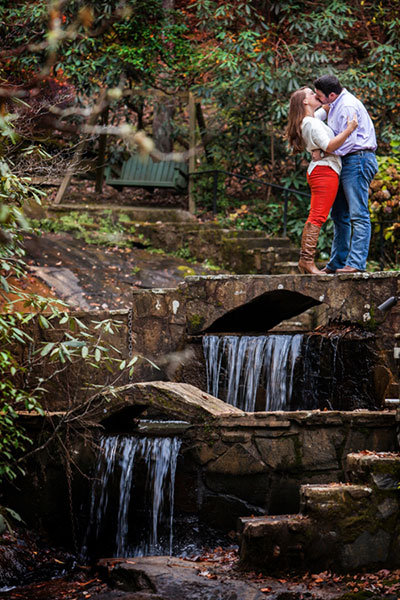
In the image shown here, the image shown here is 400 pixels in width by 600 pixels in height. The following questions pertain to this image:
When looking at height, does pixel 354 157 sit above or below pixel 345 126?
below

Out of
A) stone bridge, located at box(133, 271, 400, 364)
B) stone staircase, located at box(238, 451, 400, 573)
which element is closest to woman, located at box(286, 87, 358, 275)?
stone bridge, located at box(133, 271, 400, 364)

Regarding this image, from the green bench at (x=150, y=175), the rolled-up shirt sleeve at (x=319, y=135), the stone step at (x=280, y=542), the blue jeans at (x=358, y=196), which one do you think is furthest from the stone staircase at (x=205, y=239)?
the stone step at (x=280, y=542)

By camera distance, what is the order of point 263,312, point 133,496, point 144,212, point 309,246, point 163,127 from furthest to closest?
1. point 163,127
2. point 144,212
3. point 263,312
4. point 309,246
5. point 133,496

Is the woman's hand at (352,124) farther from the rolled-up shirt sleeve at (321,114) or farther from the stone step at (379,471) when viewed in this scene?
the stone step at (379,471)

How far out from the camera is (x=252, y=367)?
22.6ft

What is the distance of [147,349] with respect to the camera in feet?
24.1

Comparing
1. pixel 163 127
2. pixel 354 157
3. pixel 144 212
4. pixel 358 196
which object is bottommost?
pixel 358 196

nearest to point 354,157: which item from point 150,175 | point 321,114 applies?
point 321,114

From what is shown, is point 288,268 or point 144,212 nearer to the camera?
point 288,268

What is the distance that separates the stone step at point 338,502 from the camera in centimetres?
486

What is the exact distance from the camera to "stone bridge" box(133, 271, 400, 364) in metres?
6.87

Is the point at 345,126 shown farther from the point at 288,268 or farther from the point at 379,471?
the point at 379,471

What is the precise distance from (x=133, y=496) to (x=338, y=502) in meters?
1.84

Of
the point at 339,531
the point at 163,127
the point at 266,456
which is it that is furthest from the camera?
the point at 163,127
